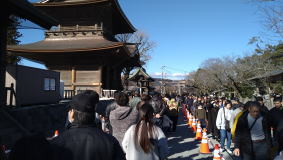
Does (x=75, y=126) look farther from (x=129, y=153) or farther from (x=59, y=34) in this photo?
(x=59, y=34)

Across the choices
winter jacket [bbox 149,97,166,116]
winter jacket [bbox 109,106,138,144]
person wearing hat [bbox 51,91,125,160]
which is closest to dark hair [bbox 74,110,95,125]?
person wearing hat [bbox 51,91,125,160]

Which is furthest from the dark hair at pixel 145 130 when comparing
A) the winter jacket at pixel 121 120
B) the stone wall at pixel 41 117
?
the stone wall at pixel 41 117

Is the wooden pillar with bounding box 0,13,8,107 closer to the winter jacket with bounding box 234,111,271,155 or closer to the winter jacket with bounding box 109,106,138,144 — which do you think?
the winter jacket with bounding box 109,106,138,144

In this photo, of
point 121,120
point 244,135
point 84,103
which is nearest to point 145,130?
point 121,120

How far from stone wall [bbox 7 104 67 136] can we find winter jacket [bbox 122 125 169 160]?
483cm

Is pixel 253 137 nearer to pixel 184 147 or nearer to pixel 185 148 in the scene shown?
pixel 185 148

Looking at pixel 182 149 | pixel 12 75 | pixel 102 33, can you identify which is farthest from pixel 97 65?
pixel 182 149

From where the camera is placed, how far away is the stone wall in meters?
7.53

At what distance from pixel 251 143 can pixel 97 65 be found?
536 inches

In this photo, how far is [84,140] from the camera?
1666mm

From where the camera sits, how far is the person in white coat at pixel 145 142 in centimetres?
296

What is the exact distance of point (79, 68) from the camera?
16734mm

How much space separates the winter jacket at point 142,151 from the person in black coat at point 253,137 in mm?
1867

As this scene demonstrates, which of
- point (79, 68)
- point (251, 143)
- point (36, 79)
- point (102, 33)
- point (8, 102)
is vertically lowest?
point (251, 143)
